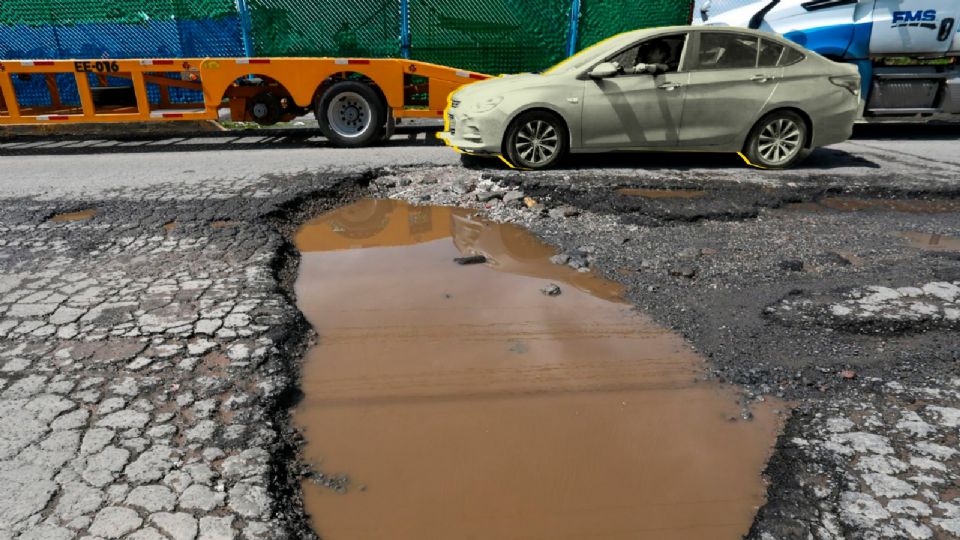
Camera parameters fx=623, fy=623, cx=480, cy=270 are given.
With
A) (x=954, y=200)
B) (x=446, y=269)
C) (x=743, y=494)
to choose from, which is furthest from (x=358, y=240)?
(x=954, y=200)

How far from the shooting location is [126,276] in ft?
14.0

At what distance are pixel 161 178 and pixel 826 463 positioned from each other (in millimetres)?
6872

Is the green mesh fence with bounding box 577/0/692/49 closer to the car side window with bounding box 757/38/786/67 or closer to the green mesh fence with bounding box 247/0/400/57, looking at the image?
Result: the green mesh fence with bounding box 247/0/400/57

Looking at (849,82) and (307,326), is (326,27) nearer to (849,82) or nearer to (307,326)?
(849,82)

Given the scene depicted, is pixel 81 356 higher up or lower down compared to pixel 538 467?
higher up

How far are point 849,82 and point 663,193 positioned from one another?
3.07 metres

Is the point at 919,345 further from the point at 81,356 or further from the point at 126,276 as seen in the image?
the point at 126,276

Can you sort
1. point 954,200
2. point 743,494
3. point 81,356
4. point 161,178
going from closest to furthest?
1. point 743,494
2. point 81,356
3. point 954,200
4. point 161,178

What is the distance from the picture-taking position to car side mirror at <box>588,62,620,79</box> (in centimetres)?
695

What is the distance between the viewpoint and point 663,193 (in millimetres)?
6453

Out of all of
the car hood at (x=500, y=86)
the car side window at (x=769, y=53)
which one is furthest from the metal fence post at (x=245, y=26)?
the car side window at (x=769, y=53)

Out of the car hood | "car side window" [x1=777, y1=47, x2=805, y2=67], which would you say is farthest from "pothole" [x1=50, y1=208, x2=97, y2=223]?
"car side window" [x1=777, y1=47, x2=805, y2=67]

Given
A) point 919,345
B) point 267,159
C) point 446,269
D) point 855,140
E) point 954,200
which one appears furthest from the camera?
point 855,140

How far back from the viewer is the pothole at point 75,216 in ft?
18.2
